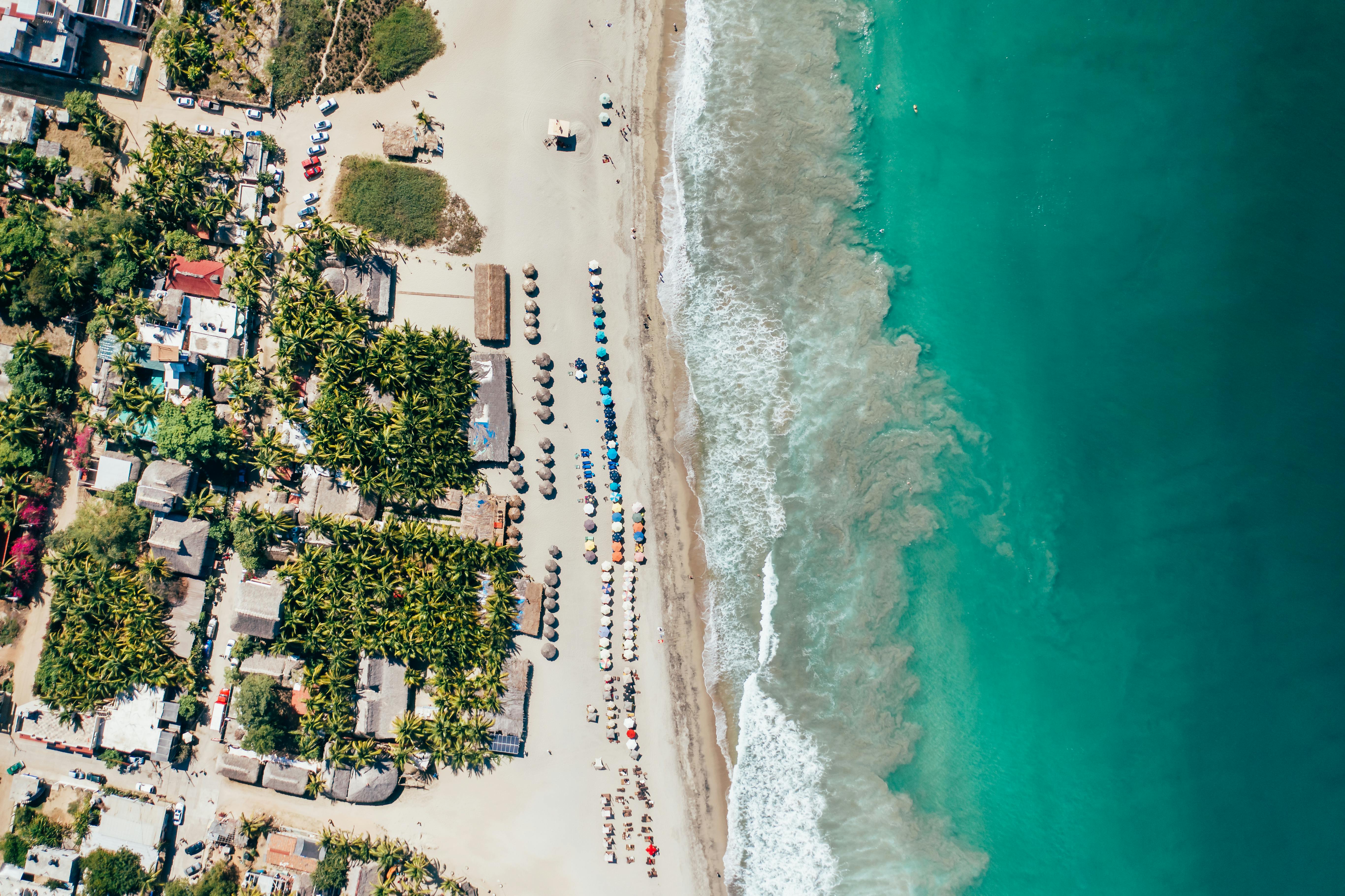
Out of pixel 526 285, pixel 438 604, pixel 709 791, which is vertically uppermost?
pixel 526 285

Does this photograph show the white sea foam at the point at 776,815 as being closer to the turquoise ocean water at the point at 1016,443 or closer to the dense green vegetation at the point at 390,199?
the turquoise ocean water at the point at 1016,443

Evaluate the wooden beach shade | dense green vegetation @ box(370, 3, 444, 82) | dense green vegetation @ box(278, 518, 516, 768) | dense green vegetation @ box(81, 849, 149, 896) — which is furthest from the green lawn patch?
dense green vegetation @ box(81, 849, 149, 896)

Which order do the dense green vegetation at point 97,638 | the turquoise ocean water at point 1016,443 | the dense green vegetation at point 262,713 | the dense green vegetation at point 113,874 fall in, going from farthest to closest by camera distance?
the turquoise ocean water at point 1016,443
the dense green vegetation at point 97,638
the dense green vegetation at point 113,874
the dense green vegetation at point 262,713

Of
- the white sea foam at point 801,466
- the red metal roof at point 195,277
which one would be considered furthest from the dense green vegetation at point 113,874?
the white sea foam at point 801,466

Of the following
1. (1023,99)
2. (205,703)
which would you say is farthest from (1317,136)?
(205,703)

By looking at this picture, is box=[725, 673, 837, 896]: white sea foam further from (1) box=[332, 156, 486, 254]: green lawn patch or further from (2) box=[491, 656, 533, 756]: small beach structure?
(1) box=[332, 156, 486, 254]: green lawn patch

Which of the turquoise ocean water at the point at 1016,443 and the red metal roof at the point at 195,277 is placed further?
the turquoise ocean water at the point at 1016,443

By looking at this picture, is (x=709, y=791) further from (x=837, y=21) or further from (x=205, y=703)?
(x=837, y=21)
